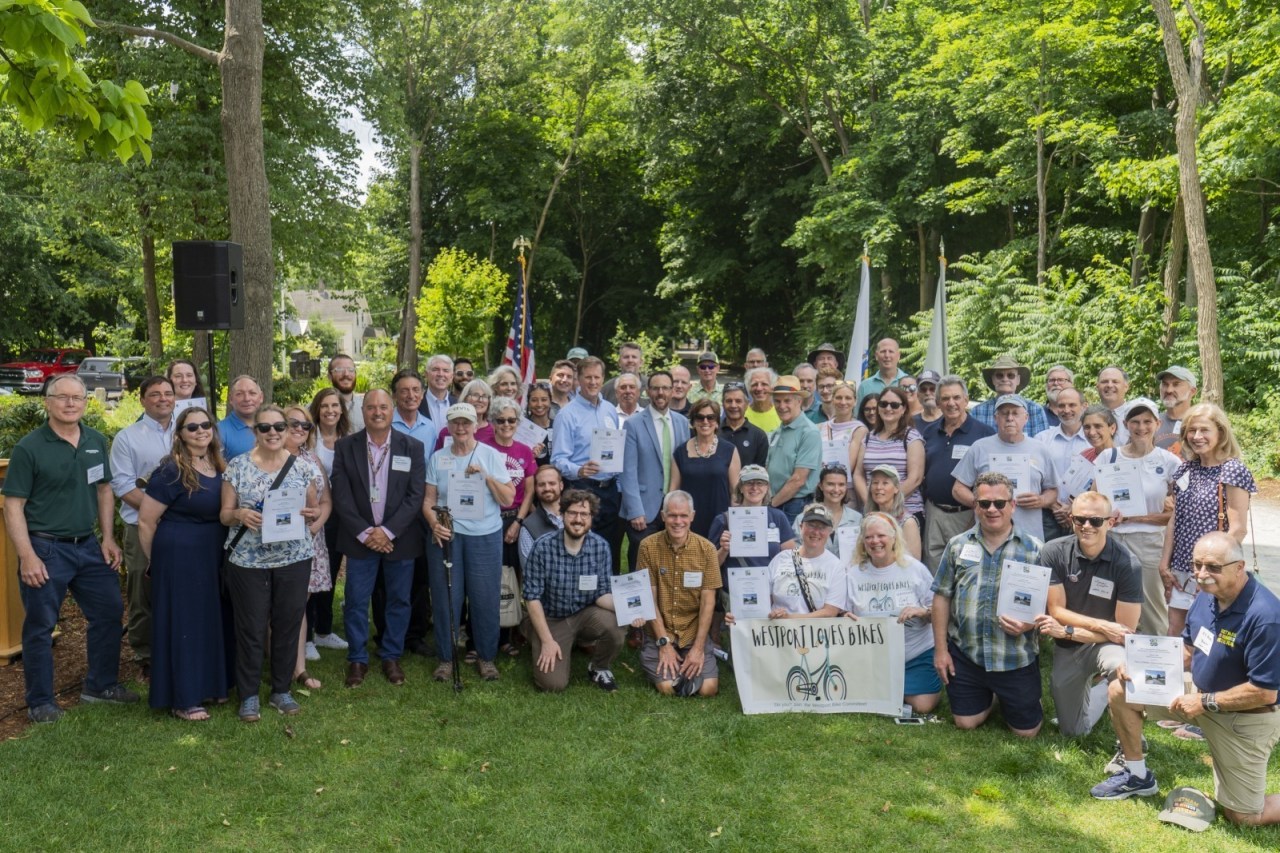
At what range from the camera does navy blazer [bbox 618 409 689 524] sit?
7066mm

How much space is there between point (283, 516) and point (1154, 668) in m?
4.61

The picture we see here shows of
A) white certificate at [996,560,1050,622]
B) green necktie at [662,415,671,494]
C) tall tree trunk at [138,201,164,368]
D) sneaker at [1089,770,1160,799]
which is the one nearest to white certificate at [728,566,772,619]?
green necktie at [662,415,671,494]

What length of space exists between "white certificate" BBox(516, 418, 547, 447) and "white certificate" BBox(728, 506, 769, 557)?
1637 millimetres

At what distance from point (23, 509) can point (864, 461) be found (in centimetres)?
538

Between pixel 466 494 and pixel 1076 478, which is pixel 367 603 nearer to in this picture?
pixel 466 494

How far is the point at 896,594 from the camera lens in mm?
6070

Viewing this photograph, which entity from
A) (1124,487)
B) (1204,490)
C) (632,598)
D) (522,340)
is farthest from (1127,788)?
(522,340)

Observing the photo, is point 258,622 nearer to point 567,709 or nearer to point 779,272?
point 567,709

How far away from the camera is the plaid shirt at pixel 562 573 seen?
6.40 meters

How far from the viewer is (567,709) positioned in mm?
5980

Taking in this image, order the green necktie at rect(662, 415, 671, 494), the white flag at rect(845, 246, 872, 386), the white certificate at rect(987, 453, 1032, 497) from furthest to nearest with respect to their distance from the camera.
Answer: the white flag at rect(845, 246, 872, 386) → the green necktie at rect(662, 415, 671, 494) → the white certificate at rect(987, 453, 1032, 497)

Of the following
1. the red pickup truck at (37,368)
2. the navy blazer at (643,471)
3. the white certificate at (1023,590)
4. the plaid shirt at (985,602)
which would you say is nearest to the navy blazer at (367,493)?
the navy blazer at (643,471)

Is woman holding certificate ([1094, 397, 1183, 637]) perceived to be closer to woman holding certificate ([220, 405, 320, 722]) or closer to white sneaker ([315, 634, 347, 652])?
woman holding certificate ([220, 405, 320, 722])

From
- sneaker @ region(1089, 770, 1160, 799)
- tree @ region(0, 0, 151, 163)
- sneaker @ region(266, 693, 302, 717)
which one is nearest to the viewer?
tree @ region(0, 0, 151, 163)
